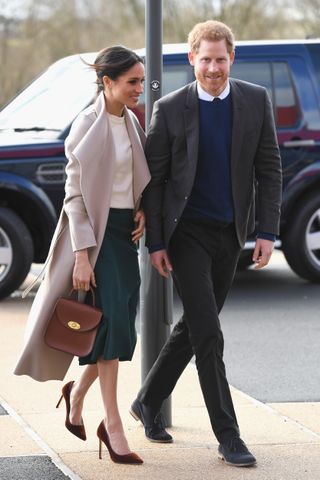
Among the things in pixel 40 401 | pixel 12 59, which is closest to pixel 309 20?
pixel 12 59

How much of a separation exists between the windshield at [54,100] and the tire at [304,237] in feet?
6.54

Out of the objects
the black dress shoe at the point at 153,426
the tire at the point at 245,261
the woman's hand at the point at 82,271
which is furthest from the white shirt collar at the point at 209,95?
the tire at the point at 245,261

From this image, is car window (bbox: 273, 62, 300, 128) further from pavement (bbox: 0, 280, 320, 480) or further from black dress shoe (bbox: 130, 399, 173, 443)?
black dress shoe (bbox: 130, 399, 173, 443)

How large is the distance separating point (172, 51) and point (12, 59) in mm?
29963

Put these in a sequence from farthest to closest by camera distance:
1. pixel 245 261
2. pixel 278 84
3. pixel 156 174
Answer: pixel 245 261 < pixel 278 84 < pixel 156 174

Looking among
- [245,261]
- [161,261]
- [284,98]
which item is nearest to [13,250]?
[284,98]

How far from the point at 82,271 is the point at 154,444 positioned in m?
0.99

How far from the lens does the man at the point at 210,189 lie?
18.4ft

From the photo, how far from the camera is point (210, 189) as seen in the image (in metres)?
5.66

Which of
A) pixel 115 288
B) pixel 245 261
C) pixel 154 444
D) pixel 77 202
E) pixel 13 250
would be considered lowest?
pixel 154 444

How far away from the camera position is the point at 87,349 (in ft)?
18.0

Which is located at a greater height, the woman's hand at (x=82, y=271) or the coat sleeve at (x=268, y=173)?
the coat sleeve at (x=268, y=173)

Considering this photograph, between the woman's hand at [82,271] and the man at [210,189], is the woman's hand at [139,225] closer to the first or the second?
the man at [210,189]

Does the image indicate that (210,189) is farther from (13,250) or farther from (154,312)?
(13,250)
